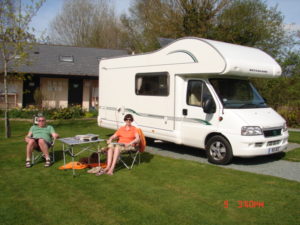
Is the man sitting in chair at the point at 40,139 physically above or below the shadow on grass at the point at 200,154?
above

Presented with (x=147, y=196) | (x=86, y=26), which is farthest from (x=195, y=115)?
(x=86, y=26)

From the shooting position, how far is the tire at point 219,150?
7.35 meters

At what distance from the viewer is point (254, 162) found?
25.8ft

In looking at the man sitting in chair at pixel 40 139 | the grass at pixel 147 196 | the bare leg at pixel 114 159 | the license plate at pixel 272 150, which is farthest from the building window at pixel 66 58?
the license plate at pixel 272 150

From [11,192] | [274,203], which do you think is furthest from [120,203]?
[274,203]

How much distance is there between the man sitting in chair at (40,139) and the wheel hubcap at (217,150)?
3542 mm

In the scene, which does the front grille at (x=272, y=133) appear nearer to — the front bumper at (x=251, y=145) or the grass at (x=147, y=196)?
the front bumper at (x=251, y=145)

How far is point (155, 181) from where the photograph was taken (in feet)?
20.1

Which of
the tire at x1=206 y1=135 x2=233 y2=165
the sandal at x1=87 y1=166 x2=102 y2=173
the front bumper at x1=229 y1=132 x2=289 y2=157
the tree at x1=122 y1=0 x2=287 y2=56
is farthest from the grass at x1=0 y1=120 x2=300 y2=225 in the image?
the tree at x1=122 y1=0 x2=287 y2=56

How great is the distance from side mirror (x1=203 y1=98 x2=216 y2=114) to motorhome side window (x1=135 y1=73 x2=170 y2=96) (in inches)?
57.1

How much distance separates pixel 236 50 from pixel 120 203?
4613 mm

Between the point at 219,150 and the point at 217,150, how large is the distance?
54mm

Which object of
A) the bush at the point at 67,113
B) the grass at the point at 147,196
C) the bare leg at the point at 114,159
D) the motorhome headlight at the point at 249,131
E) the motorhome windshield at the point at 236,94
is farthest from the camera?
the bush at the point at 67,113

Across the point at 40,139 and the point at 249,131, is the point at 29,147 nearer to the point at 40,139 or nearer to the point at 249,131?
the point at 40,139
